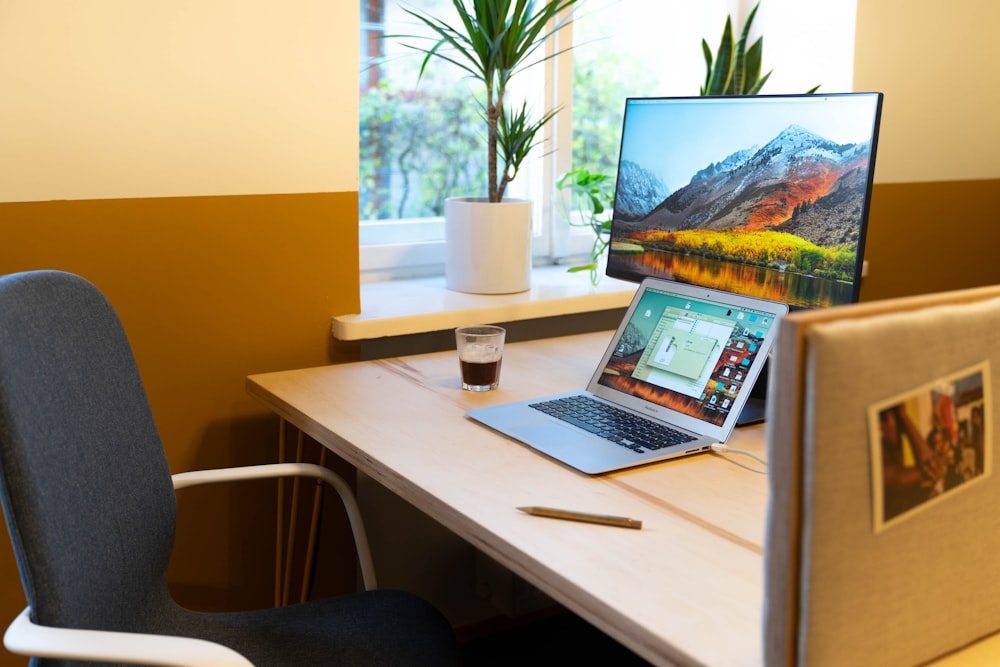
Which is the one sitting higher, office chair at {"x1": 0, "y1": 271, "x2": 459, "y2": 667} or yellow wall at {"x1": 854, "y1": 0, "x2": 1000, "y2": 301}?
yellow wall at {"x1": 854, "y1": 0, "x2": 1000, "y2": 301}

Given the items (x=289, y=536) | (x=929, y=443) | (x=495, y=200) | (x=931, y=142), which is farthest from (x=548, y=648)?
(x=931, y=142)

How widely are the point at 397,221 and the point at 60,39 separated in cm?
89

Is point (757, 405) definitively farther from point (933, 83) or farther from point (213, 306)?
point (933, 83)

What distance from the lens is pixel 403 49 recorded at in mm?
2270

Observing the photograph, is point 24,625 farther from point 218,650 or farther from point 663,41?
point 663,41

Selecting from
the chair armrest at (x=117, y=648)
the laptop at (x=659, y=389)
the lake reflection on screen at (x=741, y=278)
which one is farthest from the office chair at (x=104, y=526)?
the lake reflection on screen at (x=741, y=278)

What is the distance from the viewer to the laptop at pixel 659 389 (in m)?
1.40

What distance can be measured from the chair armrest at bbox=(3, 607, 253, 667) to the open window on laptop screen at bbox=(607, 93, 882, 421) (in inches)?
35.5

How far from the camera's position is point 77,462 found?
1.11 meters

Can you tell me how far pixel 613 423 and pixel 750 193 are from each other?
429 millimetres

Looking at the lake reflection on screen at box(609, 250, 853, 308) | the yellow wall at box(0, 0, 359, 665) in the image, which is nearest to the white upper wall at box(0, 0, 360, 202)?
the yellow wall at box(0, 0, 359, 665)

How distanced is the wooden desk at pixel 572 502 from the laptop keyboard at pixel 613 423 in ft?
0.21

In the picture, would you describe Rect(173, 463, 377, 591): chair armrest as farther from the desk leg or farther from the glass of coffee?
the glass of coffee

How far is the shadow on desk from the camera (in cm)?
219
